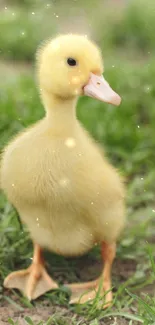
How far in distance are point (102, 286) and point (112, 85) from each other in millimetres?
1150

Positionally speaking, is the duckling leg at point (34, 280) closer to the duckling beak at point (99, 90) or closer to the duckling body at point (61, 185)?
the duckling body at point (61, 185)

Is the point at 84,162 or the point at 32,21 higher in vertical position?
the point at 84,162

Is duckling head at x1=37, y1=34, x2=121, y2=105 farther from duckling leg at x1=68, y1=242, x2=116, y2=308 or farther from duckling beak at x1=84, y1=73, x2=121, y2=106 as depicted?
duckling leg at x1=68, y1=242, x2=116, y2=308

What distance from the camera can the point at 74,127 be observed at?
75.5 inches

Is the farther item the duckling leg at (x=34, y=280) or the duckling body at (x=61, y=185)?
the duckling leg at (x=34, y=280)

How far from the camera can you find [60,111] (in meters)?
1.89

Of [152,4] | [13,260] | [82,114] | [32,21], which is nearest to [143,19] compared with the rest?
[152,4]

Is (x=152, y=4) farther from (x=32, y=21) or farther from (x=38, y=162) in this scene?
(x=38, y=162)

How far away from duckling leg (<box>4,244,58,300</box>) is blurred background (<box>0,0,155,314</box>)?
0.05 metres

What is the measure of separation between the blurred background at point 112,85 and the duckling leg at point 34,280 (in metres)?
0.05

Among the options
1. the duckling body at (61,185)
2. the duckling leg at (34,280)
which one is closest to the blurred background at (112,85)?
the duckling leg at (34,280)

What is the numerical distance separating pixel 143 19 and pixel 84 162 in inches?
75.0

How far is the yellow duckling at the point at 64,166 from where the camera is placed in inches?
72.3

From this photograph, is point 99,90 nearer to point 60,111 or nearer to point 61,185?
point 60,111
